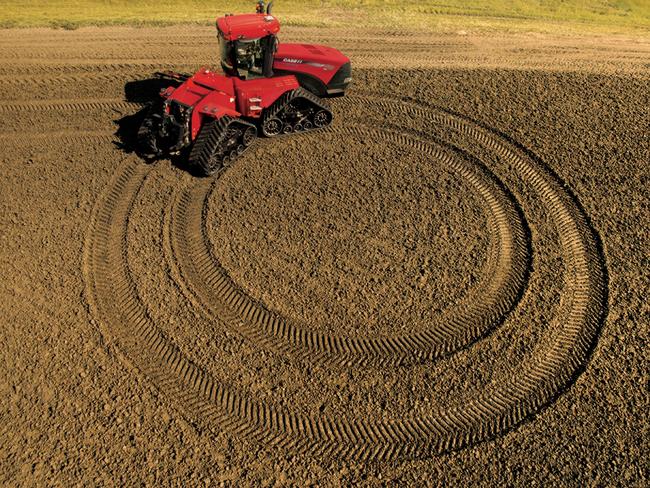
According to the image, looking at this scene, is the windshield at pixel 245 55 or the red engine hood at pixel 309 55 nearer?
the windshield at pixel 245 55

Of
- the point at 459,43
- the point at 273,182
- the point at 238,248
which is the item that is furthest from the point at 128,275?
the point at 459,43

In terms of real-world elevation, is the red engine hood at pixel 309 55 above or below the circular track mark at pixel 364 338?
above

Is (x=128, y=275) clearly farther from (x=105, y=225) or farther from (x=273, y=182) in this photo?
(x=273, y=182)

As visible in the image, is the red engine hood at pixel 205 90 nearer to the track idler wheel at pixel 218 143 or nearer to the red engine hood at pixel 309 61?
the track idler wheel at pixel 218 143

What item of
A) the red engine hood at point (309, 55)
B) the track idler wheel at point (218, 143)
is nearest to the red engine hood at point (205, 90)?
the track idler wheel at point (218, 143)

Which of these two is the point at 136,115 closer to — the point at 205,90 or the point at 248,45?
the point at 205,90

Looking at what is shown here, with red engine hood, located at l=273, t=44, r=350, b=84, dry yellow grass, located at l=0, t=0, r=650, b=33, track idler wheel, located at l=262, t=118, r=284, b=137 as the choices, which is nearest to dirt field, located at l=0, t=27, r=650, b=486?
track idler wheel, located at l=262, t=118, r=284, b=137

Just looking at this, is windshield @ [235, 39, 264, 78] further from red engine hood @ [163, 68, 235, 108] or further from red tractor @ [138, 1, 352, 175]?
red engine hood @ [163, 68, 235, 108]

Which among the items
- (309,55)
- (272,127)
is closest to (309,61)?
(309,55)
